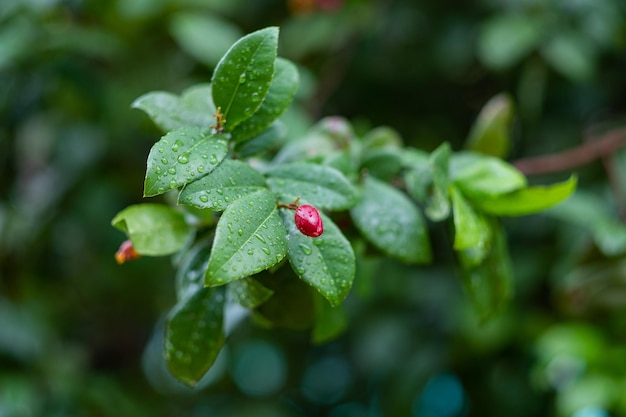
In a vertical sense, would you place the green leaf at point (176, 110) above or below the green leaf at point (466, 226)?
above

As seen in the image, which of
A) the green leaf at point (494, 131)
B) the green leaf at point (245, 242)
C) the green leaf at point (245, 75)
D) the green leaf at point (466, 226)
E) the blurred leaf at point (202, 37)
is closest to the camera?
the green leaf at point (245, 242)

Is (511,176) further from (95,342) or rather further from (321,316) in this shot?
(95,342)

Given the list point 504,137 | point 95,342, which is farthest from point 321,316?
point 95,342

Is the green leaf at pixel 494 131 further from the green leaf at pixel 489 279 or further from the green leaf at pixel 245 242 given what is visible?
the green leaf at pixel 245 242

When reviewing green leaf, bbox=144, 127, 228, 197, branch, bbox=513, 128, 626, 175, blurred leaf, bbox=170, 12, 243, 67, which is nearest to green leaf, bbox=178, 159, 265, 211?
green leaf, bbox=144, 127, 228, 197

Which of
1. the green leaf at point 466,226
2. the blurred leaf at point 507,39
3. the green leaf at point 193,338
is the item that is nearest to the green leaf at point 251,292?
the green leaf at point 193,338
